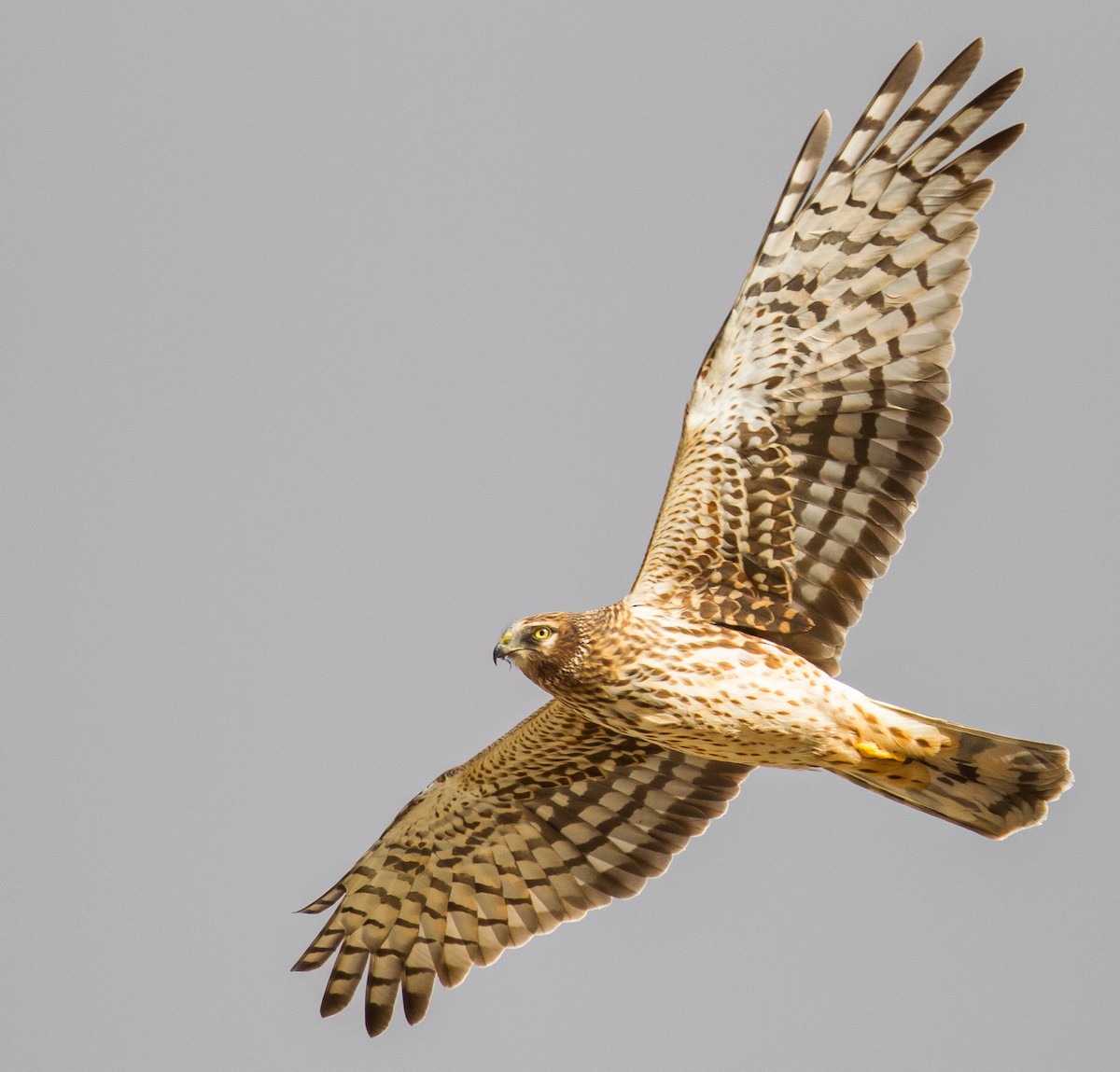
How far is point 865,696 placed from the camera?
8789 mm

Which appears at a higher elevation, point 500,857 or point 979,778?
point 979,778

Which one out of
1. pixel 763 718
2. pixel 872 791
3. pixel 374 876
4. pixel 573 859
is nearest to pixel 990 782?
pixel 872 791

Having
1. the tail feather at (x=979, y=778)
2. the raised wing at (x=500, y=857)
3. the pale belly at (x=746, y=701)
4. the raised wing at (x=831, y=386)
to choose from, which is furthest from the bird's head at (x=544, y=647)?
the tail feather at (x=979, y=778)

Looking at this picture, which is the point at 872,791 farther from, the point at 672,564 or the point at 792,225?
the point at 792,225

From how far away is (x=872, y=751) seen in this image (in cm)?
880

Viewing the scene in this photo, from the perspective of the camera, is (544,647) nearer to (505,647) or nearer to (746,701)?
(505,647)

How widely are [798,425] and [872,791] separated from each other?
190cm

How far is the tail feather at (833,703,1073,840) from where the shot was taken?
345 inches

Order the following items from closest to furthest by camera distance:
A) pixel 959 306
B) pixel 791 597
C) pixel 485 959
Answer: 1. pixel 959 306
2. pixel 791 597
3. pixel 485 959

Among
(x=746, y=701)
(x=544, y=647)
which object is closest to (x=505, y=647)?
(x=544, y=647)

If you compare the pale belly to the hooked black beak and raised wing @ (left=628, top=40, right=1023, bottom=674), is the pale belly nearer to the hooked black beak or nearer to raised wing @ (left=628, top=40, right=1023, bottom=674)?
raised wing @ (left=628, top=40, right=1023, bottom=674)

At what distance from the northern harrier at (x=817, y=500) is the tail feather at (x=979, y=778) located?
0.01 m

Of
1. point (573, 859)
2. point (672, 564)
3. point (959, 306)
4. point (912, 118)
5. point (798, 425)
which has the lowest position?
point (573, 859)

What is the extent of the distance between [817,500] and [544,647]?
5.06ft
